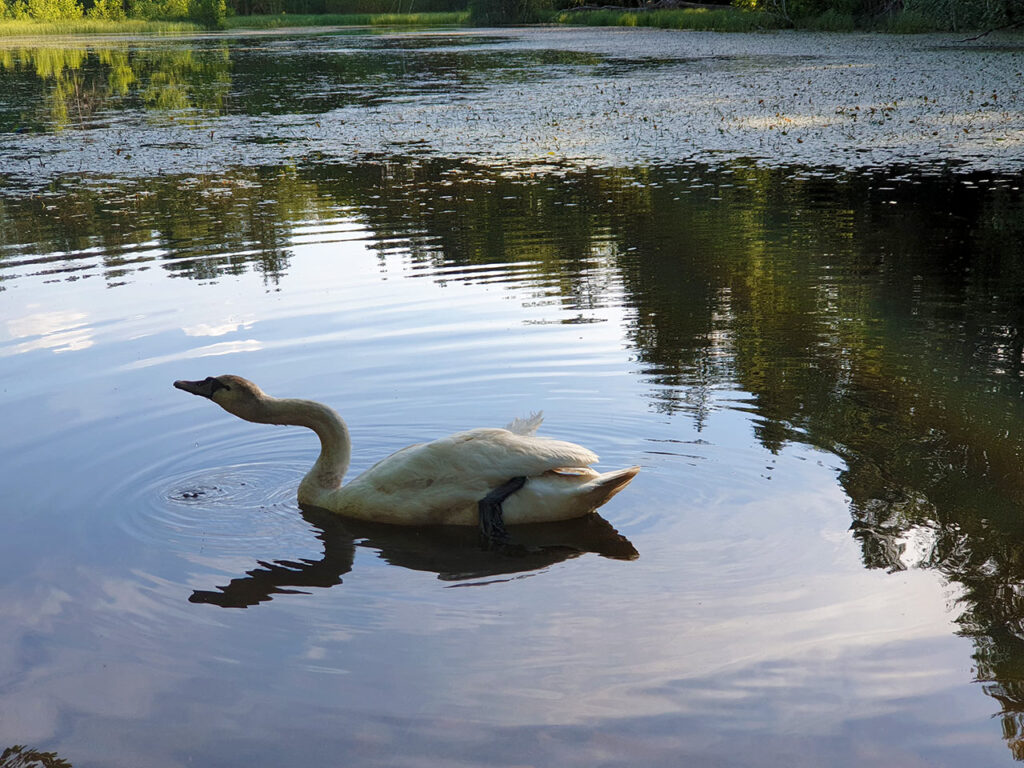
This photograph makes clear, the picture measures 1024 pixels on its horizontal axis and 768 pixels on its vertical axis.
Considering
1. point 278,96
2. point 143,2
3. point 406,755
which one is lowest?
point 406,755

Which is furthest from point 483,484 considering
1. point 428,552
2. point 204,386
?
point 204,386

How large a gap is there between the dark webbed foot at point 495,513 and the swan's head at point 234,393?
1286 mm

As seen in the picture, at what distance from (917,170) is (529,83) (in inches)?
581

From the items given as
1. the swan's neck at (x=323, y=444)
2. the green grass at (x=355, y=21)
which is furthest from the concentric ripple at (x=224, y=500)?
the green grass at (x=355, y=21)

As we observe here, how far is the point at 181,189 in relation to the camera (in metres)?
14.7

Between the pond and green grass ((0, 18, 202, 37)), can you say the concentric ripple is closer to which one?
the pond

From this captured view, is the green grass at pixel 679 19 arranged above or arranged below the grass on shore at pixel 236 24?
below

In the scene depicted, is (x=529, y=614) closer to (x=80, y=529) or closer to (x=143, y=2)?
(x=80, y=529)

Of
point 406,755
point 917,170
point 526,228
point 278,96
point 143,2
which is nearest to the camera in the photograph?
point 406,755

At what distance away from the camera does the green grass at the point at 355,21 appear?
210 ft

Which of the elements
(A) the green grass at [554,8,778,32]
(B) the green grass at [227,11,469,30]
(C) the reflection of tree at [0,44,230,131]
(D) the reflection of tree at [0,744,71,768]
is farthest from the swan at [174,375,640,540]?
(B) the green grass at [227,11,469,30]

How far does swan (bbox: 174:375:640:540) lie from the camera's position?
198 inches

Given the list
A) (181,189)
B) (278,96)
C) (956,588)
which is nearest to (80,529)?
(956,588)

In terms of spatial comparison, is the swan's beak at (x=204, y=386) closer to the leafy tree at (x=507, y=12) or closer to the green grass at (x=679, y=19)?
the green grass at (x=679, y=19)
